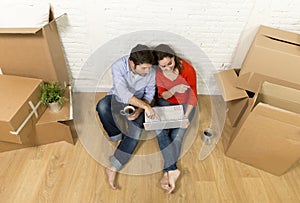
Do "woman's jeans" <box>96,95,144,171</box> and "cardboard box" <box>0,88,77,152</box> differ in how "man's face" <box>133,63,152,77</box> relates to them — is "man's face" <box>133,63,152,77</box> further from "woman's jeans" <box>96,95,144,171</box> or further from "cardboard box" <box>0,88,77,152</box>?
"cardboard box" <box>0,88,77,152</box>

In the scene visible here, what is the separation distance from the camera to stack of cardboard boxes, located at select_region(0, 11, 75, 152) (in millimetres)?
1059

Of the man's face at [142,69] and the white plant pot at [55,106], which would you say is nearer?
the man's face at [142,69]

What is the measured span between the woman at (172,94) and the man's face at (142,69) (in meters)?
0.07

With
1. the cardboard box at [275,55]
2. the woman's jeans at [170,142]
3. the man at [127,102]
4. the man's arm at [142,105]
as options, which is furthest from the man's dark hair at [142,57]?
the cardboard box at [275,55]

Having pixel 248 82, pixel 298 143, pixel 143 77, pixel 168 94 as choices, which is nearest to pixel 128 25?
pixel 143 77

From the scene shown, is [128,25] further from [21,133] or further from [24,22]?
[21,133]

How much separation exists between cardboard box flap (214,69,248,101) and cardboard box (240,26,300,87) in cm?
10

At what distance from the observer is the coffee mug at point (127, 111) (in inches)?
46.4

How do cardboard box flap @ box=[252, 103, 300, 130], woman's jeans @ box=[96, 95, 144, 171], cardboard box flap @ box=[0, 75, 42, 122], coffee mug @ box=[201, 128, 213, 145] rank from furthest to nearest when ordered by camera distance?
coffee mug @ box=[201, 128, 213, 145], woman's jeans @ box=[96, 95, 144, 171], cardboard box flap @ box=[0, 75, 42, 122], cardboard box flap @ box=[252, 103, 300, 130]

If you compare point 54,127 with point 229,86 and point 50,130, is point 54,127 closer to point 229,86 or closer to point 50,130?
point 50,130

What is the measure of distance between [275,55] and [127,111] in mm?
755

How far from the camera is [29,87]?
115 cm

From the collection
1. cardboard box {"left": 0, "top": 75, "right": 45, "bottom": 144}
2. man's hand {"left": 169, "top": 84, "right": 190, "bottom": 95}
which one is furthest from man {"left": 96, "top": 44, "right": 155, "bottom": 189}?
cardboard box {"left": 0, "top": 75, "right": 45, "bottom": 144}

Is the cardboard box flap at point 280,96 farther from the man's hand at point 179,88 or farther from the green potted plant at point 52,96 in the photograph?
the green potted plant at point 52,96
